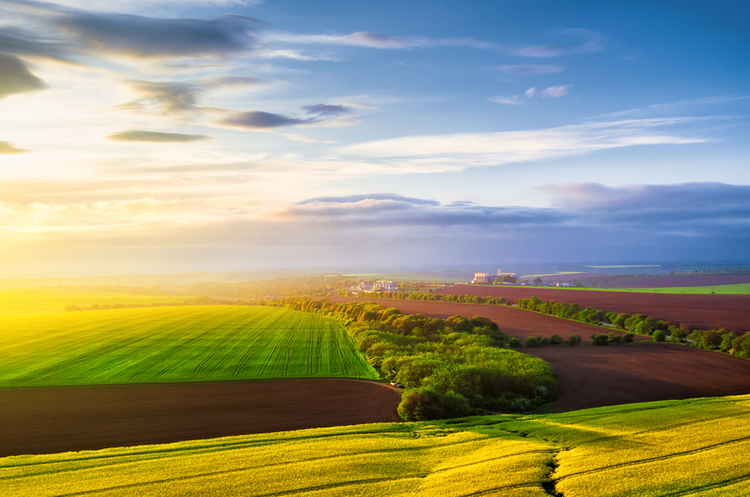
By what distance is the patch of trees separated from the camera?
42156 mm

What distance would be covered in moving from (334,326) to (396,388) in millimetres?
56002

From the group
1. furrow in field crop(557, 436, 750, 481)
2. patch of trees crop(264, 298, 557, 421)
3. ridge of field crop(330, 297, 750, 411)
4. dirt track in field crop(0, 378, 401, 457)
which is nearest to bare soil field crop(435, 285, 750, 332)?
ridge of field crop(330, 297, 750, 411)

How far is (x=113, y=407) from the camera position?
154 ft

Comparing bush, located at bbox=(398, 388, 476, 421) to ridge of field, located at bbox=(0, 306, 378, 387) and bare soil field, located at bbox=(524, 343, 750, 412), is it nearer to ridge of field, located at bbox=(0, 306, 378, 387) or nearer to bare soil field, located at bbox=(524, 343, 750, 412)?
bare soil field, located at bbox=(524, 343, 750, 412)

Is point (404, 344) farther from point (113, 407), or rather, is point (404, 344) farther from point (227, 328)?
point (227, 328)

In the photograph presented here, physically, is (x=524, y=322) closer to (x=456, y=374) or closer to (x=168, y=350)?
(x=456, y=374)

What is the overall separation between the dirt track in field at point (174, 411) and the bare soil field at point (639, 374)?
935 inches

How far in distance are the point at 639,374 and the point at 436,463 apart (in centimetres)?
4658

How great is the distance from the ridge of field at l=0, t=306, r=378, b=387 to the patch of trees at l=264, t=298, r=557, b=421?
4.73m

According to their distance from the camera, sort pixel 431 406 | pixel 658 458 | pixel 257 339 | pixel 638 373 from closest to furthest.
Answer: pixel 658 458
pixel 431 406
pixel 638 373
pixel 257 339

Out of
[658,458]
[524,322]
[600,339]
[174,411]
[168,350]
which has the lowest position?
[168,350]

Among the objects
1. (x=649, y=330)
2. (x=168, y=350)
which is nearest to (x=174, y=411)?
(x=168, y=350)

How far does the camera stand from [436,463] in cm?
2677

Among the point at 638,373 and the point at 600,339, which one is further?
the point at 600,339
